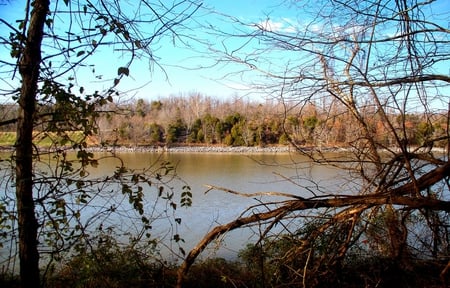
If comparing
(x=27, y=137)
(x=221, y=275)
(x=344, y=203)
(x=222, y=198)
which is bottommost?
(x=222, y=198)

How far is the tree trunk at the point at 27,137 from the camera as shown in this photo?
1621 mm

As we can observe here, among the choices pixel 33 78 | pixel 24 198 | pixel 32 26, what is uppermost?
pixel 32 26

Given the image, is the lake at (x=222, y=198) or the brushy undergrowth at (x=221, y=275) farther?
the lake at (x=222, y=198)

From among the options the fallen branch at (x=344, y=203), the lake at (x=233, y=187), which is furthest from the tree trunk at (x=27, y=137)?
the lake at (x=233, y=187)

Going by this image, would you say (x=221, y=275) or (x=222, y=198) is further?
(x=222, y=198)

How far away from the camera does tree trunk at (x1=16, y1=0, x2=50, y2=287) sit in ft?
5.32

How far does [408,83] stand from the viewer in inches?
69.7

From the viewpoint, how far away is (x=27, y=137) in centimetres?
165

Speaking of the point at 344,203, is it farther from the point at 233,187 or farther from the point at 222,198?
the point at 233,187

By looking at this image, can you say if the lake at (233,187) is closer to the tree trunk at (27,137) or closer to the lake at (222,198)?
the lake at (222,198)

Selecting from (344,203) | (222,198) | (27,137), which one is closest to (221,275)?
(344,203)

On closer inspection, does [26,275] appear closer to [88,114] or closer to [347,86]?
[88,114]

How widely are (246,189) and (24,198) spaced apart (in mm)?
8056

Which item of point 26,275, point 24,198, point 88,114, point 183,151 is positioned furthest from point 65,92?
point 183,151
